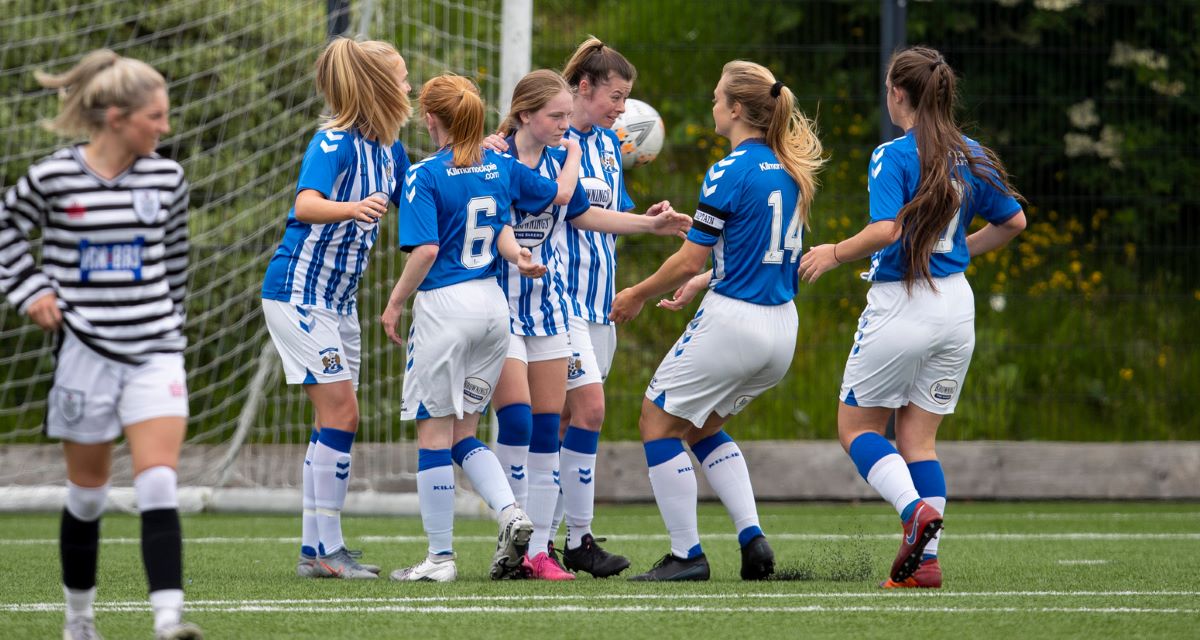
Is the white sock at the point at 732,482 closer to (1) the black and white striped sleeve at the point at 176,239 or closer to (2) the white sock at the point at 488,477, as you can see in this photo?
(2) the white sock at the point at 488,477

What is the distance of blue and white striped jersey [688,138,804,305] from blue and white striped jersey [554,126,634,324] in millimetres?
712

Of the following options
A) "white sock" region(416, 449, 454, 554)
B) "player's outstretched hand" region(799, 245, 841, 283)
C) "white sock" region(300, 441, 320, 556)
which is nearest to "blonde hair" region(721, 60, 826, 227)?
"player's outstretched hand" region(799, 245, 841, 283)

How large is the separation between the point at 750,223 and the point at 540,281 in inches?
36.5

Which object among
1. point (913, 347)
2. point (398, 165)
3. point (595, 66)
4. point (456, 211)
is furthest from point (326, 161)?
point (913, 347)

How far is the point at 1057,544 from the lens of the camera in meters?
7.00

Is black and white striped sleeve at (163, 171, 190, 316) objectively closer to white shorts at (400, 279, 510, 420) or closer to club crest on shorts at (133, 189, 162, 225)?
club crest on shorts at (133, 189, 162, 225)

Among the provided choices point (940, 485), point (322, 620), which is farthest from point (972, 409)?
point (322, 620)

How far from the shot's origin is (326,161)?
554 cm

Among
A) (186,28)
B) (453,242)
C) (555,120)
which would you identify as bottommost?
(453,242)

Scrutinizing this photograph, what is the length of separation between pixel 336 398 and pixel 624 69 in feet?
5.62

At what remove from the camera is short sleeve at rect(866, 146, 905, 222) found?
205 inches

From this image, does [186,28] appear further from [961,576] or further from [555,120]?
[961,576]

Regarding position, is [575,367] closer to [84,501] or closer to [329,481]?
[329,481]

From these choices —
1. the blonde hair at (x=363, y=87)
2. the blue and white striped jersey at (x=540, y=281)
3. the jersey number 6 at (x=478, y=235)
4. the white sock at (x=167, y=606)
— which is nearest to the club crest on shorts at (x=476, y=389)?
the blue and white striped jersey at (x=540, y=281)
